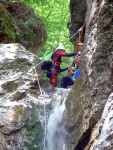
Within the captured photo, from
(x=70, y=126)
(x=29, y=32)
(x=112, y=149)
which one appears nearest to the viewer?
(x=112, y=149)

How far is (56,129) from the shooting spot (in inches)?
222

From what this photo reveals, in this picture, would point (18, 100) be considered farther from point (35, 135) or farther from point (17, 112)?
point (35, 135)

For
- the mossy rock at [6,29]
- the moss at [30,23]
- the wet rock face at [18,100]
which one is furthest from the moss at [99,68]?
the moss at [30,23]

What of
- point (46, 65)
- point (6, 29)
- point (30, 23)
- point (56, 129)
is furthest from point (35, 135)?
point (30, 23)

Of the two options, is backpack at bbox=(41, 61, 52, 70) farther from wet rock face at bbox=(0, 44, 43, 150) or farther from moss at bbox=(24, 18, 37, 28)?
moss at bbox=(24, 18, 37, 28)

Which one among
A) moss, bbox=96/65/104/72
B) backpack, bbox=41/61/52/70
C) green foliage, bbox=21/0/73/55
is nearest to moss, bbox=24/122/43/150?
moss, bbox=96/65/104/72

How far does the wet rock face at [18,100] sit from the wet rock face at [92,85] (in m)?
0.94

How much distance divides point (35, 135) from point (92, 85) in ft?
5.98

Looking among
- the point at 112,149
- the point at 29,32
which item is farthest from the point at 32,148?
the point at 29,32

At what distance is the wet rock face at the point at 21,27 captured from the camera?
849 centimetres

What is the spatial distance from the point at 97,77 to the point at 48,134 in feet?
6.22

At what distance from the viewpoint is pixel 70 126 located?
16.2ft

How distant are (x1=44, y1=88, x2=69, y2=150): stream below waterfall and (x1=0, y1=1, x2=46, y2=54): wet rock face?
11.1ft

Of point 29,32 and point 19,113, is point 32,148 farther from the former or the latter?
point 29,32
